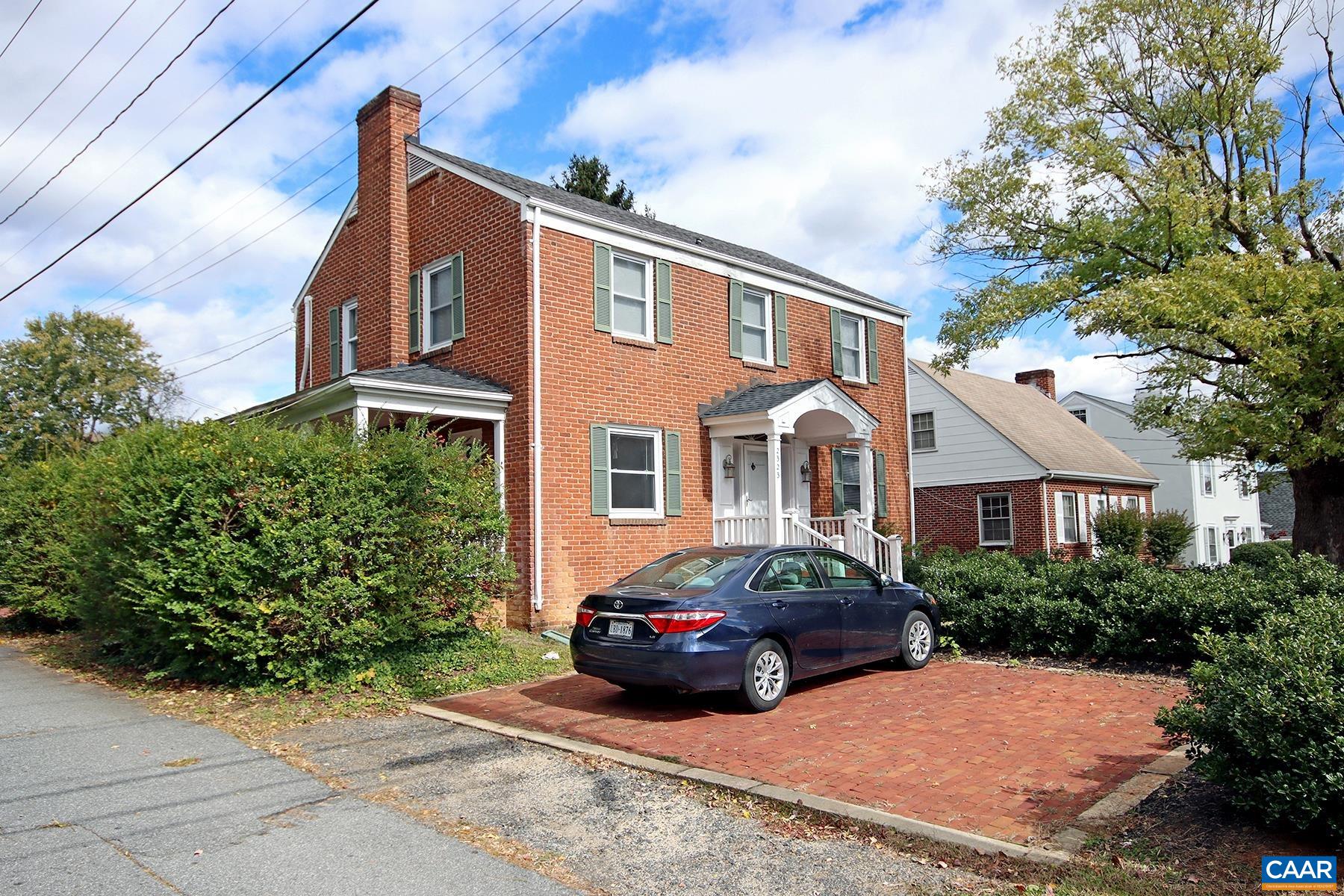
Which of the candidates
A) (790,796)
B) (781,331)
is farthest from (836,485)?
(790,796)

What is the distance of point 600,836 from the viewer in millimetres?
5324

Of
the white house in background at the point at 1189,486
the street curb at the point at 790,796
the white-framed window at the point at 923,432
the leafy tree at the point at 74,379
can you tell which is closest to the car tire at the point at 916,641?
the street curb at the point at 790,796

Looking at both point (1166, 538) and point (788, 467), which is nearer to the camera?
point (788, 467)

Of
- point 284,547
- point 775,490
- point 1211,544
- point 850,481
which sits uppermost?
point 850,481

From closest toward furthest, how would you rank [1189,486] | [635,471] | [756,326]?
[635,471]
[756,326]
[1189,486]

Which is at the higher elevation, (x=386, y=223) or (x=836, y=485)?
(x=386, y=223)

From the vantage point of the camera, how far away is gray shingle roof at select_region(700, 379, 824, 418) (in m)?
14.7

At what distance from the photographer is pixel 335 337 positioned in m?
17.7

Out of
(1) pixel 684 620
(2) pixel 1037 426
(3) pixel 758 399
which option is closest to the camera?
(1) pixel 684 620

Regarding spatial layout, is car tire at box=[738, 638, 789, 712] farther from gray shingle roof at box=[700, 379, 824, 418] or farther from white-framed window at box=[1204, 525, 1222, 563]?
white-framed window at box=[1204, 525, 1222, 563]

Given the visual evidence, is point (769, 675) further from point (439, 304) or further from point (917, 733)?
point (439, 304)

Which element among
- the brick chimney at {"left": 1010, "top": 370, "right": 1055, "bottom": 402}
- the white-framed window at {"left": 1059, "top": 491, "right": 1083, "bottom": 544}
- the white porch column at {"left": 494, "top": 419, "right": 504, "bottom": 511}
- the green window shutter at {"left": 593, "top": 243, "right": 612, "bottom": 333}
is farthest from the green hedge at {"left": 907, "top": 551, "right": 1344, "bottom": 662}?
the brick chimney at {"left": 1010, "top": 370, "right": 1055, "bottom": 402}

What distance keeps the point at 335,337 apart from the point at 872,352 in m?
10.7

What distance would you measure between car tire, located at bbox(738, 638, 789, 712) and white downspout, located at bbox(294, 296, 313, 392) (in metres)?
13.5
